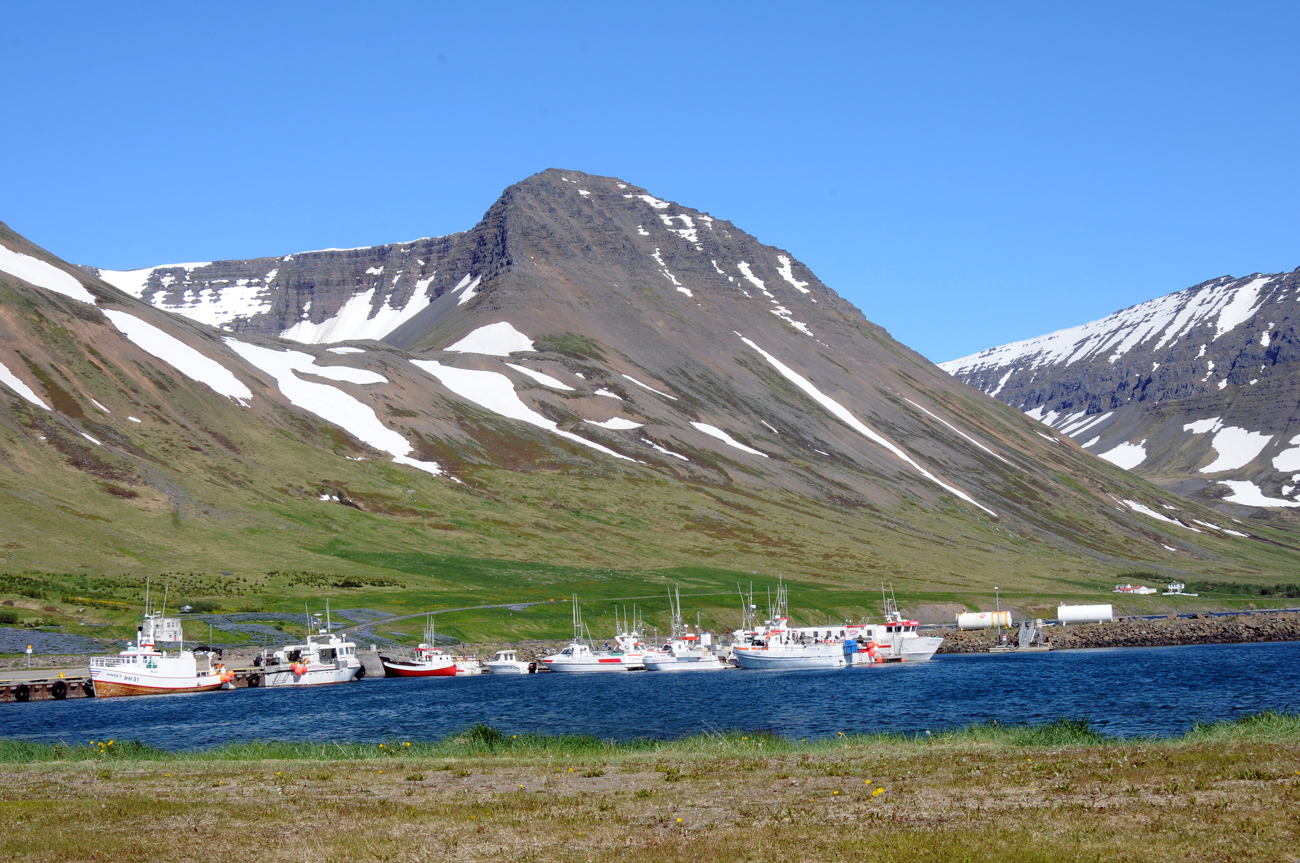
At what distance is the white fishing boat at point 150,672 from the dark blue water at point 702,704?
99.0 inches

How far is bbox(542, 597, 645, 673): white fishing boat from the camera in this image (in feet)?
375

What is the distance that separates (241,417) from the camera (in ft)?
625

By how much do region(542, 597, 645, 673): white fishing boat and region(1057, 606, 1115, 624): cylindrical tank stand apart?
74.5 m

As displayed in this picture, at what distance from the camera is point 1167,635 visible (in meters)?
144

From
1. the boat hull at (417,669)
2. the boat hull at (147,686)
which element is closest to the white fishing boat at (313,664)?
the boat hull at (417,669)

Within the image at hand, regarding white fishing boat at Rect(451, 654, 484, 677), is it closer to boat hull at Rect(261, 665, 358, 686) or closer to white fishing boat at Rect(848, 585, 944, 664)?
boat hull at Rect(261, 665, 358, 686)

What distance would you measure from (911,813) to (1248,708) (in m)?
44.3

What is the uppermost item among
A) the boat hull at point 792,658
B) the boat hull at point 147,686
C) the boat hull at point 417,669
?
the boat hull at point 147,686

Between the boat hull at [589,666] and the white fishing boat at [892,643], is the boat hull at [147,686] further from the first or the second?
the white fishing boat at [892,643]

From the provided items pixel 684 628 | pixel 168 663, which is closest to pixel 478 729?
pixel 168 663

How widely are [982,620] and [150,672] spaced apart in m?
105

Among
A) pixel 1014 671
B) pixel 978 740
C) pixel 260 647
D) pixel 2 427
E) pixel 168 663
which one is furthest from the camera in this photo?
pixel 2 427

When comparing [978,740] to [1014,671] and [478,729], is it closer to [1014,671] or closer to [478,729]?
[478,729]

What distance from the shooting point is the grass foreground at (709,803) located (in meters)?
21.9
